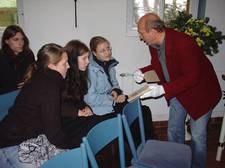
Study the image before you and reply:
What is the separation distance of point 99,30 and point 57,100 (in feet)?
5.45

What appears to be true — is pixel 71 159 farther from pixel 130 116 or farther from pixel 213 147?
pixel 213 147

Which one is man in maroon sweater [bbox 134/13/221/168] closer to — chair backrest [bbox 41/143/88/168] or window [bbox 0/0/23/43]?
chair backrest [bbox 41/143/88/168]

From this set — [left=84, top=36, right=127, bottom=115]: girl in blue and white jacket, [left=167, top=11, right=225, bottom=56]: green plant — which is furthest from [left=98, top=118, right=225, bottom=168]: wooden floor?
[left=167, top=11, right=225, bottom=56]: green plant

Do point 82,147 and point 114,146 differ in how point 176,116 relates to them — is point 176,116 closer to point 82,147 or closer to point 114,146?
point 114,146

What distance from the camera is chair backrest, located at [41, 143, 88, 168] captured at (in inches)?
41.3

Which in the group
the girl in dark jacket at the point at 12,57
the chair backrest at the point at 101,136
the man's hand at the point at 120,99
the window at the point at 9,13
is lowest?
the man's hand at the point at 120,99

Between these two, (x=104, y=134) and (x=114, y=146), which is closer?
(x=104, y=134)

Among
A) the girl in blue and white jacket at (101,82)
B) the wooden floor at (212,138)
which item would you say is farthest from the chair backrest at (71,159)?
the wooden floor at (212,138)

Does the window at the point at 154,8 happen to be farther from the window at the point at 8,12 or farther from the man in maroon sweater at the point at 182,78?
the window at the point at 8,12

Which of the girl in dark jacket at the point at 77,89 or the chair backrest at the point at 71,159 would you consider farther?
the girl in dark jacket at the point at 77,89

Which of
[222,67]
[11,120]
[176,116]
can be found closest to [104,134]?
[11,120]

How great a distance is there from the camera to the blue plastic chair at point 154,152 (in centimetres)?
165

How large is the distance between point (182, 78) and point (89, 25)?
4.55 ft

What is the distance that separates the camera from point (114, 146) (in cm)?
233
